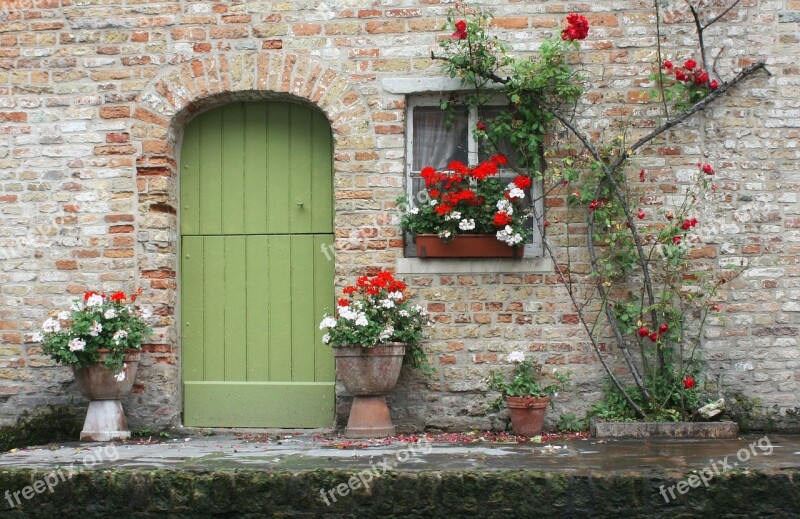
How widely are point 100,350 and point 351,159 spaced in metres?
2.07

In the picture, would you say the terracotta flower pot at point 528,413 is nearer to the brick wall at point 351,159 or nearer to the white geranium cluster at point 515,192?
the brick wall at point 351,159

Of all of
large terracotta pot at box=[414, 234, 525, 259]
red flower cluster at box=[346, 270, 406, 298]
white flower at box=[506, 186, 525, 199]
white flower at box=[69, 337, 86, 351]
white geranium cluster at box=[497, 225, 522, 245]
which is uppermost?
white flower at box=[506, 186, 525, 199]

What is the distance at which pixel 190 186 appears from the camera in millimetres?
7281

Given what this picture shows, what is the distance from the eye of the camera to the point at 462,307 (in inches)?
270

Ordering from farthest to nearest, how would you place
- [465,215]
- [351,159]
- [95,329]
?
[351,159] → [465,215] → [95,329]

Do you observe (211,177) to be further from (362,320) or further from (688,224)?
(688,224)

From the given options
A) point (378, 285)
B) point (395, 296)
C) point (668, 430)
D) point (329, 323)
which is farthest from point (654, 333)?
point (329, 323)

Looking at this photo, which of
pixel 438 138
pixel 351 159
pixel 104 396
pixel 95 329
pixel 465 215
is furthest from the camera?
pixel 438 138

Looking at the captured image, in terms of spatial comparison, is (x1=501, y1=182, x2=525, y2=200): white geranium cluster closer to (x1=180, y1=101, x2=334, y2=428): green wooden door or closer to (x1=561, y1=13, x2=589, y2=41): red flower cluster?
(x1=561, y1=13, x2=589, y2=41): red flower cluster

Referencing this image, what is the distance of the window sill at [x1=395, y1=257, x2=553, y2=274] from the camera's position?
684 centimetres

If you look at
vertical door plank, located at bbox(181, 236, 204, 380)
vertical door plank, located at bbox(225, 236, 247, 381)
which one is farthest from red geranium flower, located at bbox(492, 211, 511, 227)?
vertical door plank, located at bbox(181, 236, 204, 380)

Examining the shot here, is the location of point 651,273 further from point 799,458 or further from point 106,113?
point 106,113

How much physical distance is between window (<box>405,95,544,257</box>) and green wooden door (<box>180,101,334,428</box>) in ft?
1.97

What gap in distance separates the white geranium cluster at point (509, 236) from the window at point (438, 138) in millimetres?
417
